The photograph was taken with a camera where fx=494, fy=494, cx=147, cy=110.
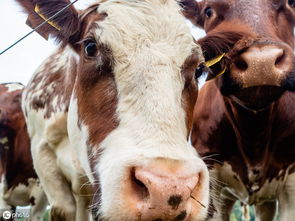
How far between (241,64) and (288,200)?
1571 mm

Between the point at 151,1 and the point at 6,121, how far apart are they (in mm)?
5387

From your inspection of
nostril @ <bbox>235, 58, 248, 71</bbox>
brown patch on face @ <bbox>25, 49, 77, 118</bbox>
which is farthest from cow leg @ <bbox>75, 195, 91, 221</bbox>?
Answer: nostril @ <bbox>235, 58, 248, 71</bbox>

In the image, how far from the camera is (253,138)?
183 inches

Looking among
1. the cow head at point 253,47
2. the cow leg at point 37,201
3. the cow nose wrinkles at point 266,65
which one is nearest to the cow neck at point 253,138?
the cow head at point 253,47

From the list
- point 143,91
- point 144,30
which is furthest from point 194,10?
point 143,91

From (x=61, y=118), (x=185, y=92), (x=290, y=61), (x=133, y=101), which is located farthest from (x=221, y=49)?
(x=61, y=118)

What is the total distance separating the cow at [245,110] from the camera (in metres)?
3.80

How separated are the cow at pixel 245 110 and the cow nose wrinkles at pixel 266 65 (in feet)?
0.04

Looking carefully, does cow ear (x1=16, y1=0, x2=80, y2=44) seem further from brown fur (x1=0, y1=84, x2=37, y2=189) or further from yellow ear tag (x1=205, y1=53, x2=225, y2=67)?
brown fur (x1=0, y1=84, x2=37, y2=189)

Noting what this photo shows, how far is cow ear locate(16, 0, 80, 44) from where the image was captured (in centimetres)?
377

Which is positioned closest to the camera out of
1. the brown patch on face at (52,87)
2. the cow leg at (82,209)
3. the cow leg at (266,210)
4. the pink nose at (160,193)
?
the pink nose at (160,193)

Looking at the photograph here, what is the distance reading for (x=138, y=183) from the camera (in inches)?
94.5

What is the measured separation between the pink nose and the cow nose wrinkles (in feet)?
4.77

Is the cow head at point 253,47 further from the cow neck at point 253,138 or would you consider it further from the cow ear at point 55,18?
the cow ear at point 55,18
